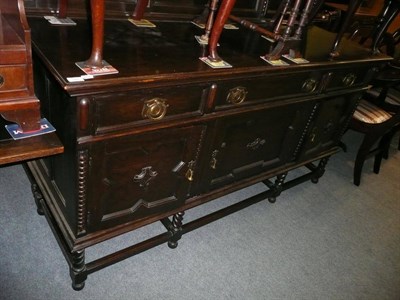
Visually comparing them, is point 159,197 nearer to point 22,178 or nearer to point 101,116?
point 101,116

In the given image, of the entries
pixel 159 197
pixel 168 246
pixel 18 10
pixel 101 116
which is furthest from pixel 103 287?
pixel 18 10

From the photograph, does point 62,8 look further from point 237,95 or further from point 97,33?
point 237,95

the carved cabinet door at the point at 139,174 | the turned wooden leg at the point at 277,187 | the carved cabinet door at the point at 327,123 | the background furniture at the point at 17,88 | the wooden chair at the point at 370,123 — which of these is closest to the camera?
the background furniture at the point at 17,88

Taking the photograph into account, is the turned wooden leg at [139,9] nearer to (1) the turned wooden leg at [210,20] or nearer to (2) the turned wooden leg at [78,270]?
(1) the turned wooden leg at [210,20]

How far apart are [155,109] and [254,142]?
65cm

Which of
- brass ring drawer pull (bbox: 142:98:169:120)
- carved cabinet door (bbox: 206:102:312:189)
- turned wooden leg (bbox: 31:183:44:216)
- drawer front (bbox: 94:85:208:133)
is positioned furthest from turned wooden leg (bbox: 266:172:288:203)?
turned wooden leg (bbox: 31:183:44:216)

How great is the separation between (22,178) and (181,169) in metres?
1.07

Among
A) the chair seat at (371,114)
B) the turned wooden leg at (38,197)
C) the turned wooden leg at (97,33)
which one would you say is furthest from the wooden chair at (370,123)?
the turned wooden leg at (38,197)

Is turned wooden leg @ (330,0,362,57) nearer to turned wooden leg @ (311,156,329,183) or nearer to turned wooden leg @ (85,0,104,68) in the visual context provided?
turned wooden leg @ (311,156,329,183)

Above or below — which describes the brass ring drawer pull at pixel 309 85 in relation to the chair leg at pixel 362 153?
above

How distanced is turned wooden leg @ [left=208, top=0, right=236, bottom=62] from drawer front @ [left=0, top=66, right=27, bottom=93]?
2.04ft

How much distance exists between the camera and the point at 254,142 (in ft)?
5.06

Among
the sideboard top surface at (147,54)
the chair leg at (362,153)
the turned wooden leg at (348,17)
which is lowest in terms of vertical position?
the chair leg at (362,153)

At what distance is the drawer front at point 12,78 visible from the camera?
Result: 2.77ft
